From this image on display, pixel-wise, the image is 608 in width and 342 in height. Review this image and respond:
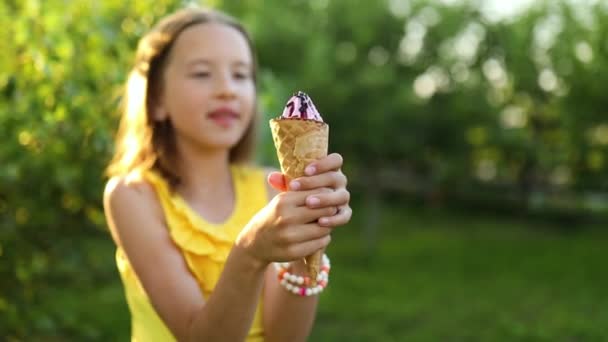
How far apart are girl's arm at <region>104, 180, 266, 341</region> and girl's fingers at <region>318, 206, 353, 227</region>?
24 centimetres

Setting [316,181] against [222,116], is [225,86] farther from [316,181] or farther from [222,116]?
[316,181]

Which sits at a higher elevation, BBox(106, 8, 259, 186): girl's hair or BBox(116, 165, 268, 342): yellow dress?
BBox(106, 8, 259, 186): girl's hair

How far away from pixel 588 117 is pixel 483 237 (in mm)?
5805

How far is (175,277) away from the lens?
219 cm

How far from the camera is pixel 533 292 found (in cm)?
1099

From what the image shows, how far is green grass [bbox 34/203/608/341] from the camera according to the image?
8.05 m

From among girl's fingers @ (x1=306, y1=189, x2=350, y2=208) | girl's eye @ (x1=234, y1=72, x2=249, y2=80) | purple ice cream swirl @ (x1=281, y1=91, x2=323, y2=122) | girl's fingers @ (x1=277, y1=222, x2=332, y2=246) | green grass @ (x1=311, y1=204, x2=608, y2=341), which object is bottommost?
green grass @ (x1=311, y1=204, x2=608, y2=341)

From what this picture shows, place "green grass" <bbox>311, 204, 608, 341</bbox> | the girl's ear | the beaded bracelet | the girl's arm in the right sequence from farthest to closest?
"green grass" <bbox>311, 204, 608, 341</bbox>, the girl's ear, the beaded bracelet, the girl's arm

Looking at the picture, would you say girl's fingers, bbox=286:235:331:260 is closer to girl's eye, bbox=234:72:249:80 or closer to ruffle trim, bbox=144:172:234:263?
ruffle trim, bbox=144:172:234:263

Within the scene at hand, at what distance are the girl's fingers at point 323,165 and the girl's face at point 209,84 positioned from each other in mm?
769

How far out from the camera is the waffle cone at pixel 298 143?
1.75 m

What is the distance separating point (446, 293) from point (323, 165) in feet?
31.6

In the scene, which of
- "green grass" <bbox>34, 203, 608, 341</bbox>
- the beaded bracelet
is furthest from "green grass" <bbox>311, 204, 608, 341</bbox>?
the beaded bracelet

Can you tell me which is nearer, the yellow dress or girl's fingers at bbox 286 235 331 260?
girl's fingers at bbox 286 235 331 260
